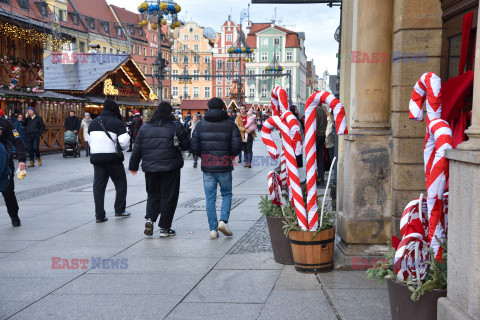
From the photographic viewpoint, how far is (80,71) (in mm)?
33906

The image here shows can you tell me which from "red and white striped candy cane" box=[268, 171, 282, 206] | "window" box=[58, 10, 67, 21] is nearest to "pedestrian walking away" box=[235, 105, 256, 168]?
"red and white striped candy cane" box=[268, 171, 282, 206]

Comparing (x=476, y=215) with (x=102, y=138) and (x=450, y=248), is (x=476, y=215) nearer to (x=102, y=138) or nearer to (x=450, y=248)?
(x=450, y=248)

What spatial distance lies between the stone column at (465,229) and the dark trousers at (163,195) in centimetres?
477

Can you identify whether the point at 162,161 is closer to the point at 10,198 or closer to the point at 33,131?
the point at 10,198

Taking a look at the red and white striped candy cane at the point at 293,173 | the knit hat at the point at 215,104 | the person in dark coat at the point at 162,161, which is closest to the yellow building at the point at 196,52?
the person in dark coat at the point at 162,161

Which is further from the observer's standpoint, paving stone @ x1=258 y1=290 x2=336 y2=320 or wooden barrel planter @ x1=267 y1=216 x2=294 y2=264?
Answer: wooden barrel planter @ x1=267 y1=216 x2=294 y2=264

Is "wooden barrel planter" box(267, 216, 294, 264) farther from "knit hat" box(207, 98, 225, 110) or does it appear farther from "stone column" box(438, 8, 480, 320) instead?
"stone column" box(438, 8, 480, 320)

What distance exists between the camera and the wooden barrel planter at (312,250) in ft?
17.7

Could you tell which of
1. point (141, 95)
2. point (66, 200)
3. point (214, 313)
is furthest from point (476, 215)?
point (141, 95)

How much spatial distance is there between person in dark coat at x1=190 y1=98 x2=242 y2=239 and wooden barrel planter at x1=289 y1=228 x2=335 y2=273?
205 cm

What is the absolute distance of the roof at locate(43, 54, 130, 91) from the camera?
103 ft

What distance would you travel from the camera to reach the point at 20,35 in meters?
25.5

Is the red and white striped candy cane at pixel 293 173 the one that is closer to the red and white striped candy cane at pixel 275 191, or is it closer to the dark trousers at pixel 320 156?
the red and white striped candy cane at pixel 275 191

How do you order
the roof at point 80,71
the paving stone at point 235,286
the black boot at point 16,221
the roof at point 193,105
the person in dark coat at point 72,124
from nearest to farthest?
1. the paving stone at point 235,286
2. the black boot at point 16,221
3. the person in dark coat at point 72,124
4. the roof at point 80,71
5. the roof at point 193,105
